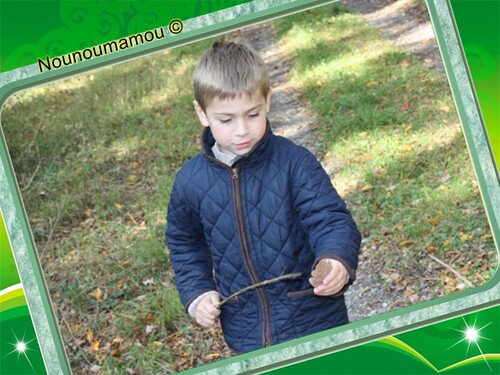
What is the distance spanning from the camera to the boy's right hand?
256cm

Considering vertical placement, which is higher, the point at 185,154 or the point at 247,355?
the point at 185,154

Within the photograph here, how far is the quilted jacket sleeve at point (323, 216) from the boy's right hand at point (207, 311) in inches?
18.6

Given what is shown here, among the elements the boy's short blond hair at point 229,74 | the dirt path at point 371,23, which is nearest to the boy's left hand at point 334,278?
the boy's short blond hair at point 229,74

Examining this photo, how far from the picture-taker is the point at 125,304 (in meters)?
3.71

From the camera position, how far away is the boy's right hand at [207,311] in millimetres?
2561

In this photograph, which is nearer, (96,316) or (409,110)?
(96,316)

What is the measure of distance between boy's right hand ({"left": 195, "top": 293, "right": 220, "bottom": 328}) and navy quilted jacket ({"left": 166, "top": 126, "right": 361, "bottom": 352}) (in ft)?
0.14

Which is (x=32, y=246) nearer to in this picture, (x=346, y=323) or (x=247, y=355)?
(x=247, y=355)

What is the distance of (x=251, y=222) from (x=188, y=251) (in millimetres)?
325

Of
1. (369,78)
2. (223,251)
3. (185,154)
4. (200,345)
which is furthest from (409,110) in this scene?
(223,251)

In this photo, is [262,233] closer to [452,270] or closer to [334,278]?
[334,278]

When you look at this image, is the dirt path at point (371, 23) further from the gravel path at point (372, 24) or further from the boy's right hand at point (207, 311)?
the boy's right hand at point (207, 311)

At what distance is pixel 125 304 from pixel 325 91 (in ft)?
7.93

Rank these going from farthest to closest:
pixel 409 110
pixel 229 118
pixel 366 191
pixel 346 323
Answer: pixel 409 110 → pixel 366 191 → pixel 346 323 → pixel 229 118
